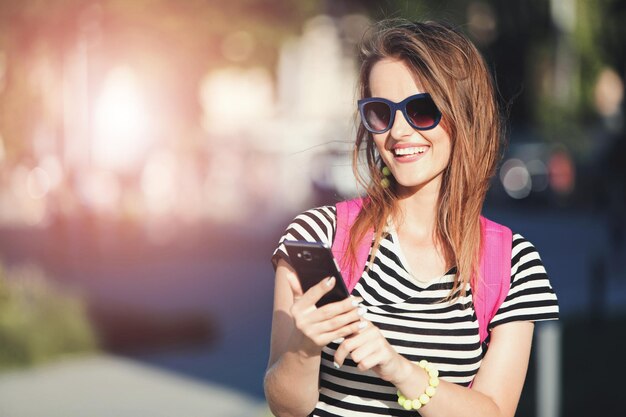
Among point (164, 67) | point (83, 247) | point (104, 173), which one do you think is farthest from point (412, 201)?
point (104, 173)

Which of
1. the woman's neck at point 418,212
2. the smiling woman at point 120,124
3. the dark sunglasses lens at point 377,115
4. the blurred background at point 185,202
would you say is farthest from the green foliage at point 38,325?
the smiling woman at point 120,124

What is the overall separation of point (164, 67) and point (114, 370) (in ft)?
28.0

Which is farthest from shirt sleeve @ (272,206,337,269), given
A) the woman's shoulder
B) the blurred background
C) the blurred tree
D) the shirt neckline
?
the blurred tree

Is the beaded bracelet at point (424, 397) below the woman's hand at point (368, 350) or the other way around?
below

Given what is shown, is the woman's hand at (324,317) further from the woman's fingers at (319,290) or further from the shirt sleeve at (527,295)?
the shirt sleeve at (527,295)

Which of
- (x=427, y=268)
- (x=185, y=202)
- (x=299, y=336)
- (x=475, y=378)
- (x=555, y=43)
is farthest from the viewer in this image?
(x=185, y=202)

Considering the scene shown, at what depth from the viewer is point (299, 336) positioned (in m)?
2.05

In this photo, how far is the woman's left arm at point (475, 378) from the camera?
1975mm

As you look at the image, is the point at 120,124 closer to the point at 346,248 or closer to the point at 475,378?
the point at 346,248

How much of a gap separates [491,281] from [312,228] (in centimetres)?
44

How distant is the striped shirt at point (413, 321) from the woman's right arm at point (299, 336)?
88 mm

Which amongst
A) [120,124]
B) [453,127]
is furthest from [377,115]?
[120,124]

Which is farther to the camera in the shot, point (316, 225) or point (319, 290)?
point (316, 225)

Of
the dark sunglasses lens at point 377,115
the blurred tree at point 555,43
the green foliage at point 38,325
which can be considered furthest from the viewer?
the blurred tree at point 555,43
